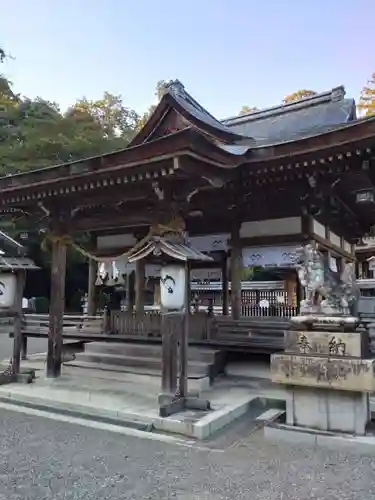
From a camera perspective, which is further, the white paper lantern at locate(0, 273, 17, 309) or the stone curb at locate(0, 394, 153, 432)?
the white paper lantern at locate(0, 273, 17, 309)

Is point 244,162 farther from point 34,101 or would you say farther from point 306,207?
point 34,101

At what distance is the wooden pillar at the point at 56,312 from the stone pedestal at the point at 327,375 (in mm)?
4117

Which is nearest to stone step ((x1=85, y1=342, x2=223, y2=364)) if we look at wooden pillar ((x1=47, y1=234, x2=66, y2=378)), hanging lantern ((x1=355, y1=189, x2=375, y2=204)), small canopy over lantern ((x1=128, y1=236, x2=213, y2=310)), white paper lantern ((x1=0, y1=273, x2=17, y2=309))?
wooden pillar ((x1=47, y1=234, x2=66, y2=378))

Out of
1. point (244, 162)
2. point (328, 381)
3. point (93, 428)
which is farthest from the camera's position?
point (244, 162)

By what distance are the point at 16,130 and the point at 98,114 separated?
10.4 metres

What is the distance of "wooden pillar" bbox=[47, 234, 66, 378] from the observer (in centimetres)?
727

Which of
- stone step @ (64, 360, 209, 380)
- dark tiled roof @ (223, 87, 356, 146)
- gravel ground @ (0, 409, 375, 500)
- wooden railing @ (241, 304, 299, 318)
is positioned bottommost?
gravel ground @ (0, 409, 375, 500)

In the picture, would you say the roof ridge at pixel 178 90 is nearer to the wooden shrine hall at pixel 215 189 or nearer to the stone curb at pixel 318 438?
the wooden shrine hall at pixel 215 189

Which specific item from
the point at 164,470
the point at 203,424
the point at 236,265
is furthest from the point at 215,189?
the point at 164,470

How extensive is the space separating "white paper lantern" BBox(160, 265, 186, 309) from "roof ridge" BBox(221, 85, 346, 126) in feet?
21.3

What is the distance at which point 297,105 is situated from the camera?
10125 millimetres

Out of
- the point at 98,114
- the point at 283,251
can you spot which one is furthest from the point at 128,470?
the point at 98,114

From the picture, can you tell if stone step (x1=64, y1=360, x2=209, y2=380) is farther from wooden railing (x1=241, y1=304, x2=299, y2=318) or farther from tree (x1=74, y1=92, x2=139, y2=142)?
tree (x1=74, y1=92, x2=139, y2=142)

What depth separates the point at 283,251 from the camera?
7441mm
